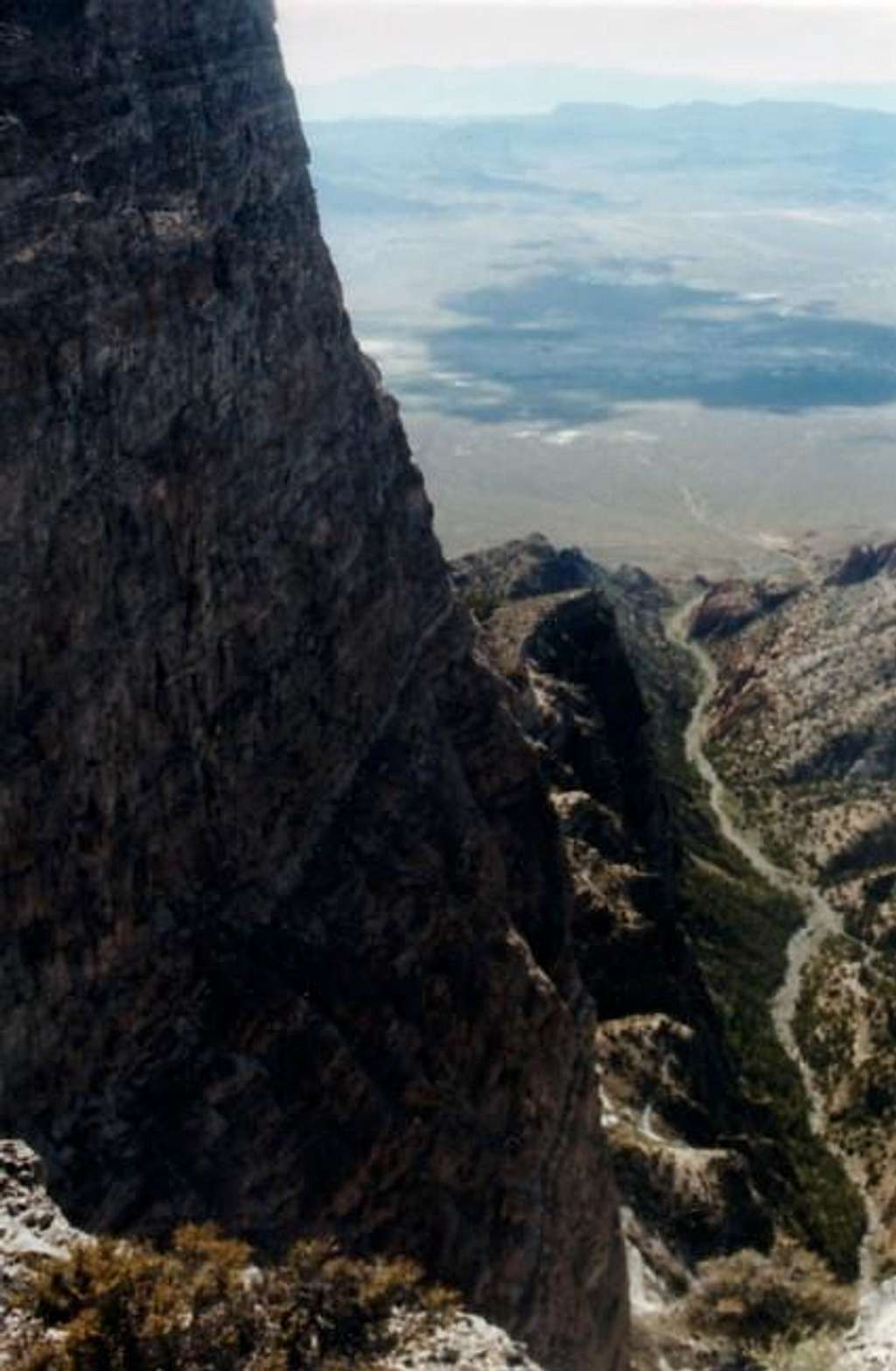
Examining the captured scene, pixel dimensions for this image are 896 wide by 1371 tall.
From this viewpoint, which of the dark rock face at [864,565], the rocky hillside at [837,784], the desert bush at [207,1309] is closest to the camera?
the desert bush at [207,1309]

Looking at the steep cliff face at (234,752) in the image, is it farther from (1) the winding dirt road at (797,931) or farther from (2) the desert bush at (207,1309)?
(1) the winding dirt road at (797,931)

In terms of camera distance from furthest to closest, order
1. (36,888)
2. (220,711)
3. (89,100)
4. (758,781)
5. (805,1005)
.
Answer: (758,781) → (805,1005) → (220,711) → (89,100) → (36,888)

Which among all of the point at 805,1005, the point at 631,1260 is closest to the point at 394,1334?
the point at 631,1260

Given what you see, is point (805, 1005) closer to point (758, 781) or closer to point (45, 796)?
point (758, 781)

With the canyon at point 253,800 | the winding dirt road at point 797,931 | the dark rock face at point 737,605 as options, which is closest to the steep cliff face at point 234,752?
the canyon at point 253,800

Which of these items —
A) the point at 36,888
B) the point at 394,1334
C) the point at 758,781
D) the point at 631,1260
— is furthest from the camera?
the point at 758,781

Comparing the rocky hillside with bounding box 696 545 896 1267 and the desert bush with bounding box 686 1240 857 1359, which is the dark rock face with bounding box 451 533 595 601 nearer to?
the rocky hillside with bounding box 696 545 896 1267

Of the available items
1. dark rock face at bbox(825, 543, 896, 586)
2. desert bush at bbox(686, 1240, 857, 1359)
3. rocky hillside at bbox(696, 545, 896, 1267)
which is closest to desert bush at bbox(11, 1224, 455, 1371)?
desert bush at bbox(686, 1240, 857, 1359)
